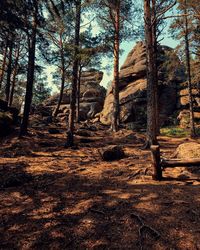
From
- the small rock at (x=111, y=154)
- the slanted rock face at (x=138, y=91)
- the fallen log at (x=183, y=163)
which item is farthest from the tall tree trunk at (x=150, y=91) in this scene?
the slanted rock face at (x=138, y=91)

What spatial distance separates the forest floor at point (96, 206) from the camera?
3344 millimetres

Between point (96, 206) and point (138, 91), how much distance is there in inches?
832

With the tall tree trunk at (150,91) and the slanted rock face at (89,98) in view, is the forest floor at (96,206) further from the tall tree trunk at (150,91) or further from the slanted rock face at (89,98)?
the slanted rock face at (89,98)

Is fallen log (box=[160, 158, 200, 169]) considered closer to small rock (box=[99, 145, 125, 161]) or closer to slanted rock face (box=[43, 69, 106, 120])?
small rock (box=[99, 145, 125, 161])

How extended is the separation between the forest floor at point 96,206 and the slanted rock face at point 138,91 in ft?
51.3

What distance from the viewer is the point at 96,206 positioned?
4.50 m

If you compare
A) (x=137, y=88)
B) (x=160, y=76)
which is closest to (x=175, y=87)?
(x=160, y=76)

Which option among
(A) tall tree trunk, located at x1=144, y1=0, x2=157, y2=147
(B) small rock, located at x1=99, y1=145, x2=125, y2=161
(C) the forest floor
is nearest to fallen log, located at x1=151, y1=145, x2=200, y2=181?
(C) the forest floor

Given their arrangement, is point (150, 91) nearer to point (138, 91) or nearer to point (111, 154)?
point (111, 154)

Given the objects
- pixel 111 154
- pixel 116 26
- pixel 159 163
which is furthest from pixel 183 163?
pixel 116 26

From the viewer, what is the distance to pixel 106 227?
3689 millimetres

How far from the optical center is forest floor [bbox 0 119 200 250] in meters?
3.34

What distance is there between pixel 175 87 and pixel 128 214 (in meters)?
24.9

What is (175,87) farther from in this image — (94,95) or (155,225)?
(155,225)
